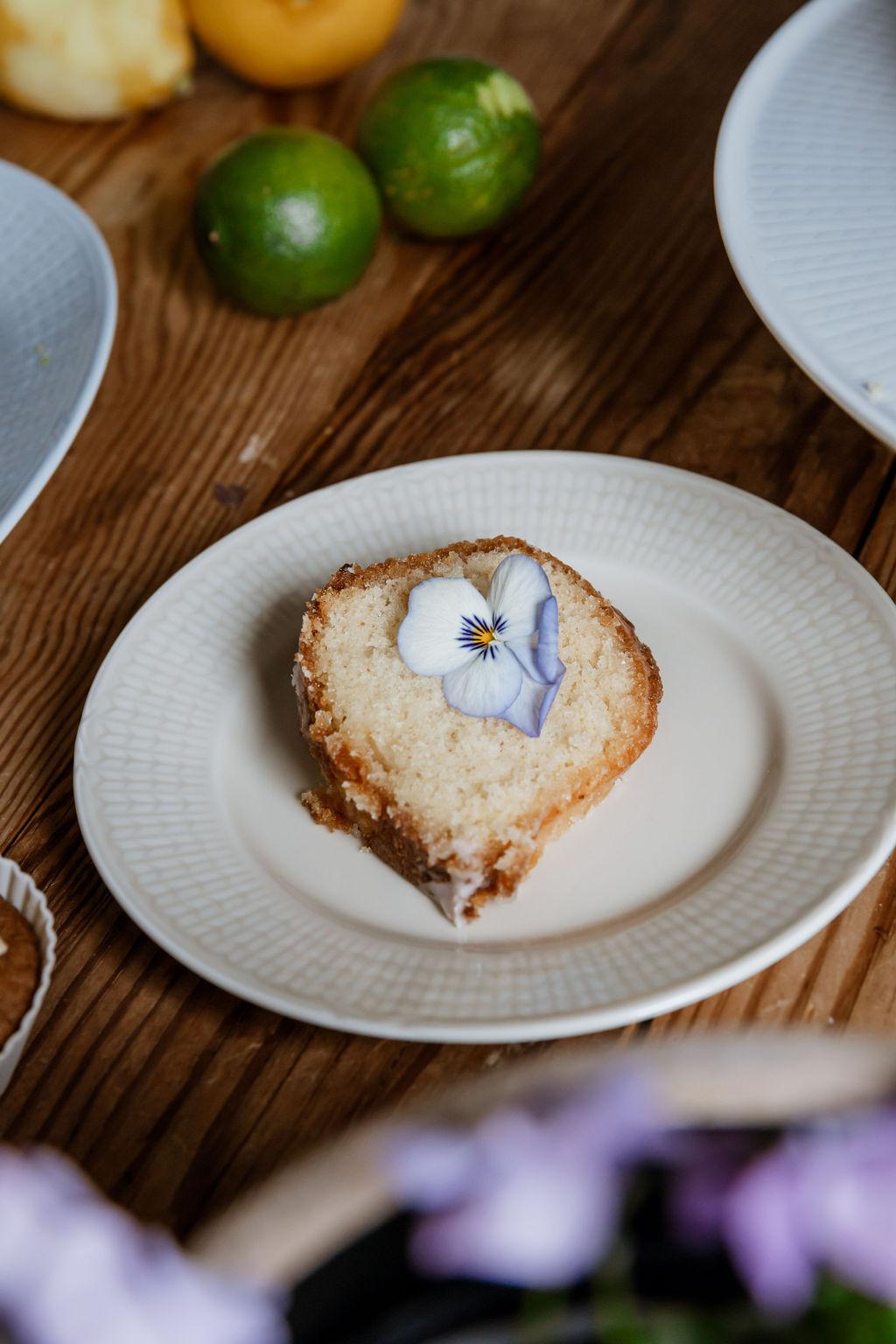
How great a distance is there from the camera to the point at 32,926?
27.0 inches

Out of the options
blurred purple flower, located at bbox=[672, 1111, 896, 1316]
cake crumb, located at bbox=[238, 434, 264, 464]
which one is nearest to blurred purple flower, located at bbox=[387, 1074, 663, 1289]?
blurred purple flower, located at bbox=[672, 1111, 896, 1316]

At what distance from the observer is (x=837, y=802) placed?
0.73m

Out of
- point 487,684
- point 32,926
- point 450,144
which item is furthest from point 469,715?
point 450,144

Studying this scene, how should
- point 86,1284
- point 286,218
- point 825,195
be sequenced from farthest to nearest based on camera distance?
1. point 286,218
2. point 825,195
3. point 86,1284

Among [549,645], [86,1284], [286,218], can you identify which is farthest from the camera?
[286,218]

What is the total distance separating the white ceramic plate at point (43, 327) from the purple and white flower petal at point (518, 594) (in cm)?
28

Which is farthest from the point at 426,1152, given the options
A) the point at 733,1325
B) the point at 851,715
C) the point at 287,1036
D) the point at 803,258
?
the point at 803,258

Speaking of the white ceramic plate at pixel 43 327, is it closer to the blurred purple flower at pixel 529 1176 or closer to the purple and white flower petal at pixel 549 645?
the purple and white flower petal at pixel 549 645

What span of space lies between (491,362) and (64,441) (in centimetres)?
42

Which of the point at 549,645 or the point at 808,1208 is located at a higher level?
the point at 808,1208

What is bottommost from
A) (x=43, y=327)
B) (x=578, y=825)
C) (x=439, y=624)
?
(x=578, y=825)

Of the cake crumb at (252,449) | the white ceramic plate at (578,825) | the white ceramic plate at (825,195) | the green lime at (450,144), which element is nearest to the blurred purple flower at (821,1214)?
the white ceramic plate at (578,825)

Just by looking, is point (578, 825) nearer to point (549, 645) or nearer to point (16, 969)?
point (549, 645)

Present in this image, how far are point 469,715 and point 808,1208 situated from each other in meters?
0.46
